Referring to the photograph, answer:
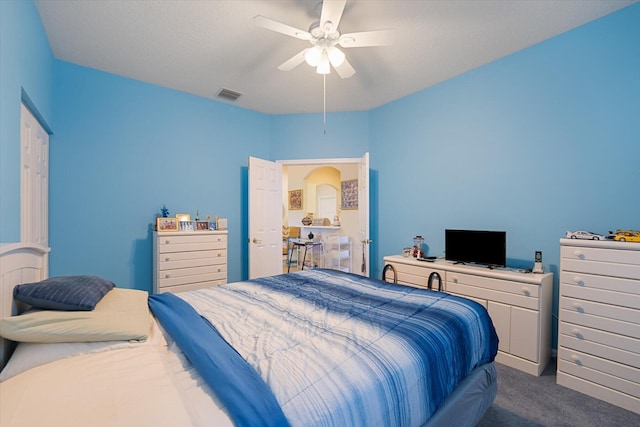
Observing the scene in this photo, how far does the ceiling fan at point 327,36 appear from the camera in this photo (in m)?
1.90

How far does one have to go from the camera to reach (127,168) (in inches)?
131

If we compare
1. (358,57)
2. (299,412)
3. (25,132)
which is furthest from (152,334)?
(358,57)

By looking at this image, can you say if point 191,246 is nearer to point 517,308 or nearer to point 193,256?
point 193,256

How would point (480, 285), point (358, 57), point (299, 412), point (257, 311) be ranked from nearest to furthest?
1. point (299, 412)
2. point (257, 311)
3. point (480, 285)
4. point (358, 57)

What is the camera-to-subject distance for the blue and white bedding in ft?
3.05

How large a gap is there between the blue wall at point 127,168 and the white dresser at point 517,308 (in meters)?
3.12

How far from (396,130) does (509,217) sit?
186 cm

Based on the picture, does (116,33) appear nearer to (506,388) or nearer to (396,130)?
(396,130)

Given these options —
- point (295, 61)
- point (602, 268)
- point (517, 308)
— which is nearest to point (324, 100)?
point (295, 61)

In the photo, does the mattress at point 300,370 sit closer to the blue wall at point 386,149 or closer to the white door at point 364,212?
the blue wall at point 386,149

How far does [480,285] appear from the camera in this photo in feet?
8.75

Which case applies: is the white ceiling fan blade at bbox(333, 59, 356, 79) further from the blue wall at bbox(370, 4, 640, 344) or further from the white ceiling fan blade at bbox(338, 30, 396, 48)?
the blue wall at bbox(370, 4, 640, 344)

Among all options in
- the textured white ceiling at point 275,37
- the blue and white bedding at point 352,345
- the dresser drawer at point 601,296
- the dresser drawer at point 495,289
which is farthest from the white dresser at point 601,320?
the textured white ceiling at point 275,37

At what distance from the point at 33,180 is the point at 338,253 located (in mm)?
4620
